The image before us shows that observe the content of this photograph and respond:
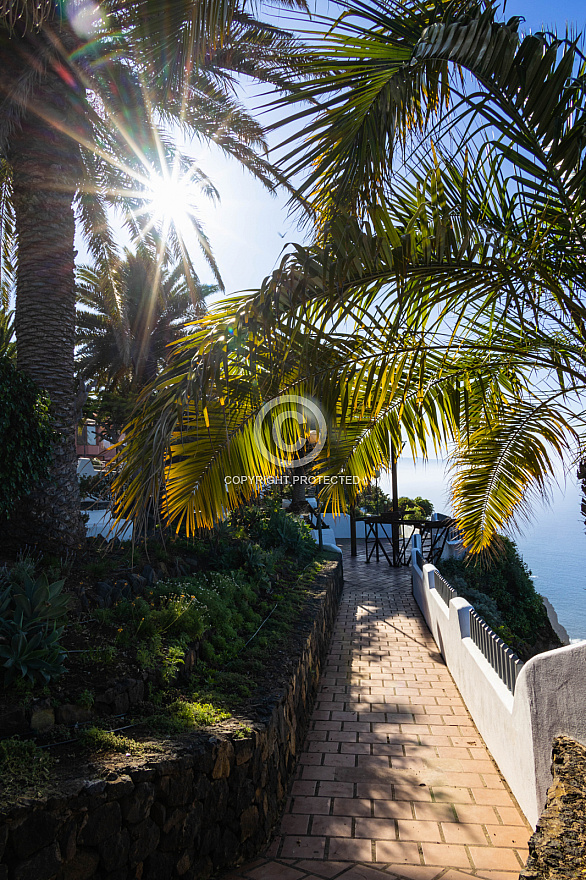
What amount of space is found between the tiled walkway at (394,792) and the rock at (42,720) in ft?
4.85

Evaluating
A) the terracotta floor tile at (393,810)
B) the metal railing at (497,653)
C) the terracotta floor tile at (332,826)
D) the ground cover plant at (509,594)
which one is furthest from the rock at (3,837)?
the ground cover plant at (509,594)

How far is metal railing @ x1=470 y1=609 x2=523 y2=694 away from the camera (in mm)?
4526

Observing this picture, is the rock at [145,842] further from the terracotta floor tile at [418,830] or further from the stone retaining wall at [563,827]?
the stone retaining wall at [563,827]

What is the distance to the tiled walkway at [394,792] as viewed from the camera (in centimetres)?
356

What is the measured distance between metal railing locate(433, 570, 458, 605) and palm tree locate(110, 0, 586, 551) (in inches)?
136

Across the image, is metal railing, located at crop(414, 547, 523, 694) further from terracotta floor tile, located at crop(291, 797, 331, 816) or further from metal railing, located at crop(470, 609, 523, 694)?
terracotta floor tile, located at crop(291, 797, 331, 816)

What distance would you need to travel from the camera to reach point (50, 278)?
692cm

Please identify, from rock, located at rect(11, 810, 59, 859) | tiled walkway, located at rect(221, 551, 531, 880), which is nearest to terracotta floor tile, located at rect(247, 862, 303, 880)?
tiled walkway, located at rect(221, 551, 531, 880)

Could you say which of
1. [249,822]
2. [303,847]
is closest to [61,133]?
[249,822]

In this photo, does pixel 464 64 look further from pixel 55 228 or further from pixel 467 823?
pixel 55 228

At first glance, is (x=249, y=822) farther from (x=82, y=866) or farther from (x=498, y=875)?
(x=498, y=875)

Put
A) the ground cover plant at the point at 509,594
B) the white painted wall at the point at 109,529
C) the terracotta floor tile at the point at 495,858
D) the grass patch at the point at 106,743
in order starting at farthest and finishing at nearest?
the ground cover plant at the point at 509,594, the terracotta floor tile at the point at 495,858, the grass patch at the point at 106,743, the white painted wall at the point at 109,529

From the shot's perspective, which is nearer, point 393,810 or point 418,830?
point 418,830

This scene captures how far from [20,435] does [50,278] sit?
2.20 m
